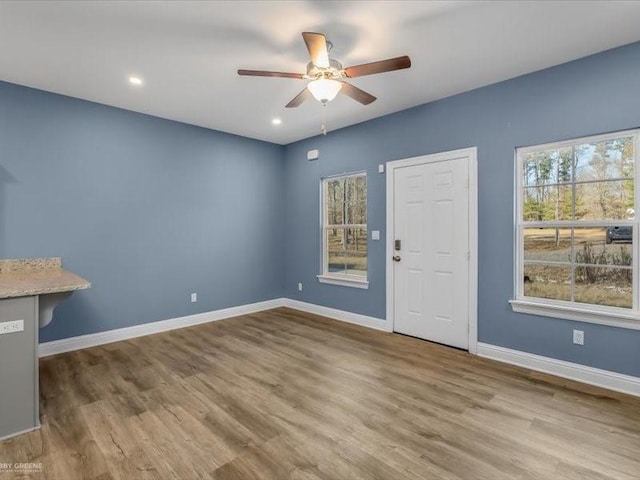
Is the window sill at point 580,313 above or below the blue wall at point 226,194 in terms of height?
below

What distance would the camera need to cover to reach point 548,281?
3.13m

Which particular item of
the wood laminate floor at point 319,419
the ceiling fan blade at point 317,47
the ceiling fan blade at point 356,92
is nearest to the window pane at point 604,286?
the wood laminate floor at point 319,419

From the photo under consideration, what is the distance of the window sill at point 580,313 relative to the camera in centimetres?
263

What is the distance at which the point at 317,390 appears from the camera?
2719mm

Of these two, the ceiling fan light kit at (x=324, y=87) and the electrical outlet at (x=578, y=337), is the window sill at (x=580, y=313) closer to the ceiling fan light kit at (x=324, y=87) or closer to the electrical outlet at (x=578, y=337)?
the electrical outlet at (x=578, y=337)

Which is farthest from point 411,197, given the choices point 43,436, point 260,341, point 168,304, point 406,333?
point 43,436

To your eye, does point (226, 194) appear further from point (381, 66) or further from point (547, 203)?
point (547, 203)

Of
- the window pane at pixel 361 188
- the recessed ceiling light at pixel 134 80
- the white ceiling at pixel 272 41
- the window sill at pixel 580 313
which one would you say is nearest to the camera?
the white ceiling at pixel 272 41

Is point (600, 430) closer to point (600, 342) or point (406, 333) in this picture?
point (600, 342)

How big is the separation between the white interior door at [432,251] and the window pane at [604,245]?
96cm

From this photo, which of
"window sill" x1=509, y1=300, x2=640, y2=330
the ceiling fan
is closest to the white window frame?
"window sill" x1=509, y1=300, x2=640, y2=330

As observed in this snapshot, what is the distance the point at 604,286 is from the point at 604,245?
0.35 meters

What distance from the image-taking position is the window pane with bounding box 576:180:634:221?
2.72m

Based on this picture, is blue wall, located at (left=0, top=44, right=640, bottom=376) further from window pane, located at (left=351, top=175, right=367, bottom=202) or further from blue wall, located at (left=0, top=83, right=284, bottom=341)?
window pane, located at (left=351, top=175, right=367, bottom=202)
